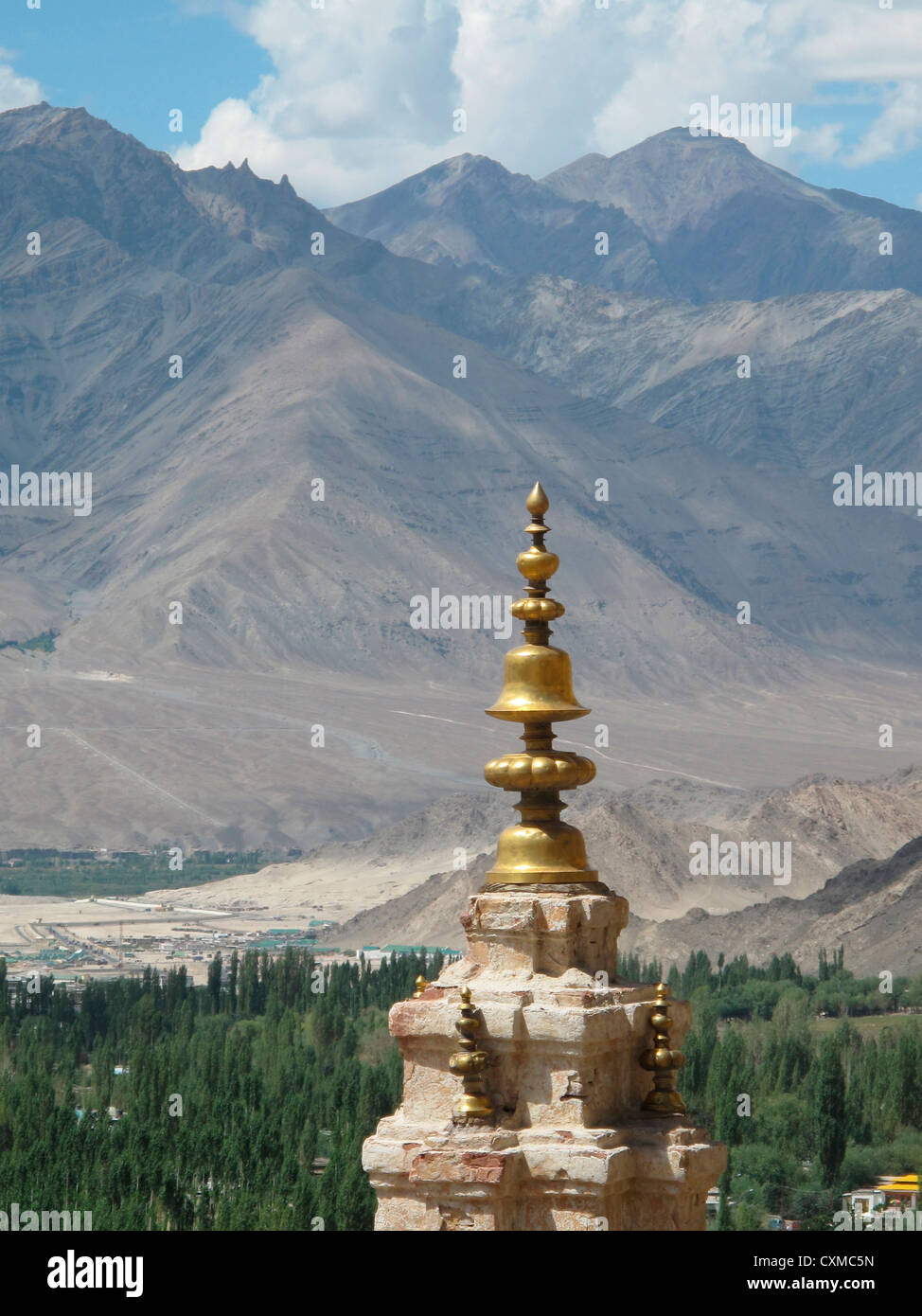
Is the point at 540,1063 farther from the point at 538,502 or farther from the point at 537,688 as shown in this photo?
the point at 538,502

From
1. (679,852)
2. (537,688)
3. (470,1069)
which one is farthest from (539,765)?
(679,852)

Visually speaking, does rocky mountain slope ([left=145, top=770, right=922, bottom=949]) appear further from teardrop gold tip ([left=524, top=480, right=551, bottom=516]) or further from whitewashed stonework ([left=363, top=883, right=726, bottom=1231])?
whitewashed stonework ([left=363, top=883, right=726, bottom=1231])

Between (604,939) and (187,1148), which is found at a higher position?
(604,939)

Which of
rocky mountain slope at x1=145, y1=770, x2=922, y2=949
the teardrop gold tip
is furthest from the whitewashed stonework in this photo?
rocky mountain slope at x1=145, y1=770, x2=922, y2=949

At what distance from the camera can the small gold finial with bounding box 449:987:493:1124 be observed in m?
12.9

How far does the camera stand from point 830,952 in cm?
12450

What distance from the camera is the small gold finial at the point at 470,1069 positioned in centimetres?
1289

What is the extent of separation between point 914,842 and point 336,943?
42.6m

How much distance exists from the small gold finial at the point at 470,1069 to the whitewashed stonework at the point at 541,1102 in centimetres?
10

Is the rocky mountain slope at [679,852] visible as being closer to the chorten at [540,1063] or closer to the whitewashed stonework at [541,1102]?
the chorten at [540,1063]

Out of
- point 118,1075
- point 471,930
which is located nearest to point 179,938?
point 118,1075

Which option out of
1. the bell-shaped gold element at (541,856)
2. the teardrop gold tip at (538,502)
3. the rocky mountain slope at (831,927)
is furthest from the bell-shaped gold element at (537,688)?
the rocky mountain slope at (831,927)
